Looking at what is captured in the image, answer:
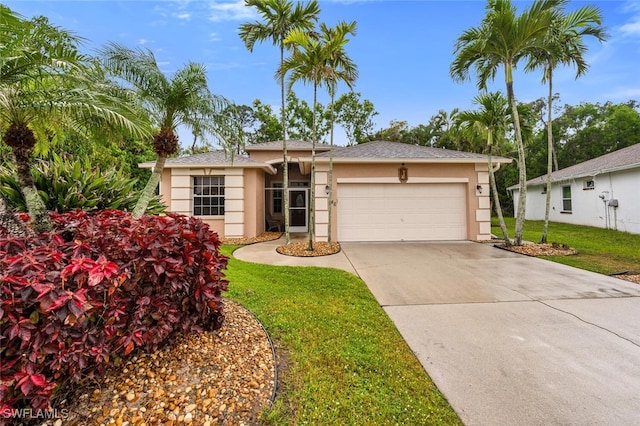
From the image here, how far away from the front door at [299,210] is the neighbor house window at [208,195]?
A: 3651mm

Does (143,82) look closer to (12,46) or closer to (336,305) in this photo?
(12,46)

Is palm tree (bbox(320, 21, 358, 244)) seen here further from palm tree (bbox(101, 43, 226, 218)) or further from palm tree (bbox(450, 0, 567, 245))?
palm tree (bbox(101, 43, 226, 218))

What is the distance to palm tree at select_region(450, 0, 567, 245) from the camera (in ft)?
24.4

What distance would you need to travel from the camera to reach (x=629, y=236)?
11023 mm

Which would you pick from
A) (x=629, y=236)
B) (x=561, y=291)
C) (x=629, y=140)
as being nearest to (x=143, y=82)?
(x=561, y=291)

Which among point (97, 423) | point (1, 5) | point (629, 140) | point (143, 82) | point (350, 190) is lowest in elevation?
point (97, 423)

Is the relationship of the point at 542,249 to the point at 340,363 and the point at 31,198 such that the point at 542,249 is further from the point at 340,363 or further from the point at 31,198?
the point at 31,198

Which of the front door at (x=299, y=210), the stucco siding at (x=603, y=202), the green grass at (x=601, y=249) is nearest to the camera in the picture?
the green grass at (x=601, y=249)

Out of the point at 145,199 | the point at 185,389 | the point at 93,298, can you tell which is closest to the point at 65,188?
the point at 145,199

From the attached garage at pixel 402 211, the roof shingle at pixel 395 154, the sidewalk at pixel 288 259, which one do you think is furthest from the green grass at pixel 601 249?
the sidewalk at pixel 288 259

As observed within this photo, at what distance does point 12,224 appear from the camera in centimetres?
272

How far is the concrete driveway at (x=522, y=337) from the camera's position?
2.26 m

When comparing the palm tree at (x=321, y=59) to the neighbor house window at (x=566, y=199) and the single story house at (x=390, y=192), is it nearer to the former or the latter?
the single story house at (x=390, y=192)

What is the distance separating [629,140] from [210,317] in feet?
107
